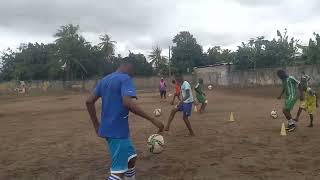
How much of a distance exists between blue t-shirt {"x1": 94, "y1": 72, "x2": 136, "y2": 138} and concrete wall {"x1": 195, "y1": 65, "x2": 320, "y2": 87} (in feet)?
107

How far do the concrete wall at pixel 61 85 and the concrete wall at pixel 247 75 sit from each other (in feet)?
14.8

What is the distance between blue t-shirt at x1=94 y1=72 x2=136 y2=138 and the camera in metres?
5.55

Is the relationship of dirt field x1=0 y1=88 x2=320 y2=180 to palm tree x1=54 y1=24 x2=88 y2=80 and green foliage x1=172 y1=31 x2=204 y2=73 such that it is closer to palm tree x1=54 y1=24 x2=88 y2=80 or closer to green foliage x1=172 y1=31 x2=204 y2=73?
palm tree x1=54 y1=24 x2=88 y2=80

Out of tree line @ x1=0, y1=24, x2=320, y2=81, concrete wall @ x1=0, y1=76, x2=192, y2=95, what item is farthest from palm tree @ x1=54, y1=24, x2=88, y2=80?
concrete wall @ x1=0, y1=76, x2=192, y2=95

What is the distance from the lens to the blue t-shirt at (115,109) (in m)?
5.55

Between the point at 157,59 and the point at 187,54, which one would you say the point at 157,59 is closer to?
the point at 157,59

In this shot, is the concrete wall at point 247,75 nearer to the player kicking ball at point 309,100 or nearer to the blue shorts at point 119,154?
the player kicking ball at point 309,100

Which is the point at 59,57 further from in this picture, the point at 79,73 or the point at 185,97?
the point at 185,97

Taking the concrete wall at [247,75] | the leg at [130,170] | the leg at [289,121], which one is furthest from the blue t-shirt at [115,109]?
the concrete wall at [247,75]

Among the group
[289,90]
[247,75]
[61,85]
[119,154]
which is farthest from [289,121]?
[61,85]

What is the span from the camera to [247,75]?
48219 millimetres

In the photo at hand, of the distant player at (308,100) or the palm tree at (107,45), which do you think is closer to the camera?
the distant player at (308,100)

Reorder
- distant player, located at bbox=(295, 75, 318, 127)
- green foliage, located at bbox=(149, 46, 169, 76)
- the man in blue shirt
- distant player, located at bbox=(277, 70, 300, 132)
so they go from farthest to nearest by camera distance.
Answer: green foliage, located at bbox=(149, 46, 169, 76) < distant player, located at bbox=(295, 75, 318, 127) < distant player, located at bbox=(277, 70, 300, 132) < the man in blue shirt

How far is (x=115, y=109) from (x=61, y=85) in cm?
6051
